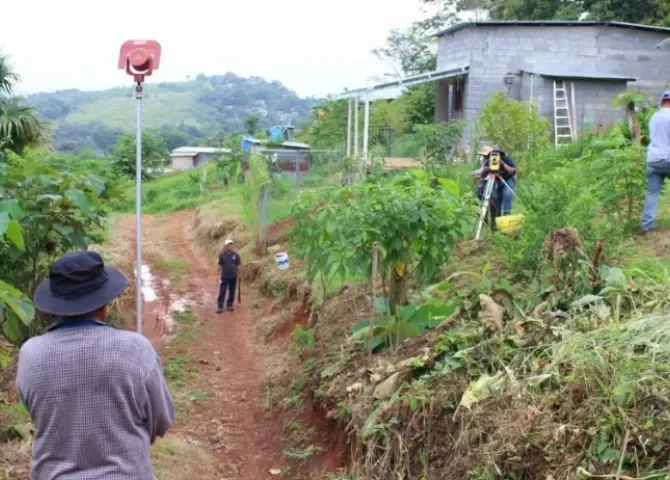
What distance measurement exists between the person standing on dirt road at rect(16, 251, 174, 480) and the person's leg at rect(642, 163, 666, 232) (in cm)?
592

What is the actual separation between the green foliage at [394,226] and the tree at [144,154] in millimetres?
25437

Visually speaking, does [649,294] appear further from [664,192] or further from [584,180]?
[664,192]

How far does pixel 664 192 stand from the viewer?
8.73 m

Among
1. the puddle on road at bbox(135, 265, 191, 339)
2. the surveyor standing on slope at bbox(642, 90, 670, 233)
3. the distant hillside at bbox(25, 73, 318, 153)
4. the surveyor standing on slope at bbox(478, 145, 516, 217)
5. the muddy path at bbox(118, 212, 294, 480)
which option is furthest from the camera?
the distant hillside at bbox(25, 73, 318, 153)

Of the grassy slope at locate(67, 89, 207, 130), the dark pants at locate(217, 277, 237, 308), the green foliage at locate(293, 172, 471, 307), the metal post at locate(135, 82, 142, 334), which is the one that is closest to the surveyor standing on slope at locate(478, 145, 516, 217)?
the green foliage at locate(293, 172, 471, 307)

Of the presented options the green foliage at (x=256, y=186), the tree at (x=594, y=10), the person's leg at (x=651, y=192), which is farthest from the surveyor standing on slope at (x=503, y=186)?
the tree at (x=594, y=10)

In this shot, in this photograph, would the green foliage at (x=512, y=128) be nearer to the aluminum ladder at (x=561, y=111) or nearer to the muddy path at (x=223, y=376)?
the aluminum ladder at (x=561, y=111)

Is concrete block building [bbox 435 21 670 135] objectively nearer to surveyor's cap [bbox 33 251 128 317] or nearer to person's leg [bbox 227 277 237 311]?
person's leg [bbox 227 277 237 311]

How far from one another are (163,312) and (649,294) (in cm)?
862

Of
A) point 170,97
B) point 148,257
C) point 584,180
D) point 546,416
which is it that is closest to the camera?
point 546,416

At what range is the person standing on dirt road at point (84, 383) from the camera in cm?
298

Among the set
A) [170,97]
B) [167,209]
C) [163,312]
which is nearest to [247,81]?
[170,97]

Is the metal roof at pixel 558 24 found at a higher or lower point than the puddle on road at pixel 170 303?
higher

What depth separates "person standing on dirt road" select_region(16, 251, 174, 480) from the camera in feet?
9.78
